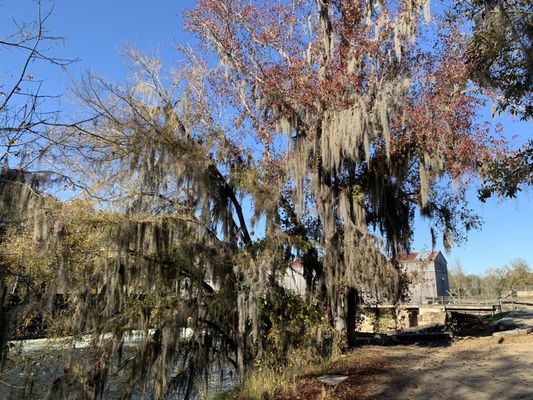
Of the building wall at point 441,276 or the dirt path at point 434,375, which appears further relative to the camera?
the building wall at point 441,276

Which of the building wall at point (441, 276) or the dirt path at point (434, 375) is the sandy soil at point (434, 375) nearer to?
the dirt path at point (434, 375)

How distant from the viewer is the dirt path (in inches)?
266

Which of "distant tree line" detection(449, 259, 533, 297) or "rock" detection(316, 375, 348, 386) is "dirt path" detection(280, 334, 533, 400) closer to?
"rock" detection(316, 375, 348, 386)

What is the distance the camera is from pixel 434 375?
816cm

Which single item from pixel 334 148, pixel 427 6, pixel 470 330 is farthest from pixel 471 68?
pixel 470 330

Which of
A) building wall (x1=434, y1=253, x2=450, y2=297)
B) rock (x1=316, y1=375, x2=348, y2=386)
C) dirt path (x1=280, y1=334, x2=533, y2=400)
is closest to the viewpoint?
dirt path (x1=280, y1=334, x2=533, y2=400)

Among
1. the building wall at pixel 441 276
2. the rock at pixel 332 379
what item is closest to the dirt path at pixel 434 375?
the rock at pixel 332 379

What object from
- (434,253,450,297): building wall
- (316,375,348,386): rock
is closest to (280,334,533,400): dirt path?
(316,375,348,386): rock

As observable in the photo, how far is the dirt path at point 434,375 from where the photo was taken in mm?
6750

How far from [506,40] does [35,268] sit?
8.45m

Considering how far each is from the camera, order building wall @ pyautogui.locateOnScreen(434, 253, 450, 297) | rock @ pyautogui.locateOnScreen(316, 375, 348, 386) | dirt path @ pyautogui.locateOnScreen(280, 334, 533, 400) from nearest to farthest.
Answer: dirt path @ pyautogui.locateOnScreen(280, 334, 533, 400) → rock @ pyautogui.locateOnScreen(316, 375, 348, 386) → building wall @ pyautogui.locateOnScreen(434, 253, 450, 297)

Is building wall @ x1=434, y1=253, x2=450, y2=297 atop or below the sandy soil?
atop

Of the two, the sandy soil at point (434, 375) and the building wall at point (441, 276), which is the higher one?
the building wall at point (441, 276)

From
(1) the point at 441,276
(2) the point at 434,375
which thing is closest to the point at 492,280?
(1) the point at 441,276
